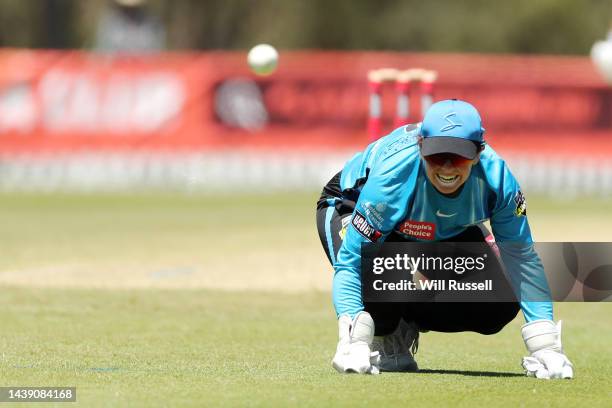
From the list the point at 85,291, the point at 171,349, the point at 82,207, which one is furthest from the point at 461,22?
the point at 171,349

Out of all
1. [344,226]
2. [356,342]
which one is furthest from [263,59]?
[356,342]

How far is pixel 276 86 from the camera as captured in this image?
3409 centimetres

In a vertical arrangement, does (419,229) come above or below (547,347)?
above

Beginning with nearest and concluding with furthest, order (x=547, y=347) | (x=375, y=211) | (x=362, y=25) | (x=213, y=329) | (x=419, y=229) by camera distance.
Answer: (x=375, y=211), (x=547, y=347), (x=419, y=229), (x=213, y=329), (x=362, y=25)

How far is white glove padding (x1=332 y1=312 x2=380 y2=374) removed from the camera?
7844 millimetres

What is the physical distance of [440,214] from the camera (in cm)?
798

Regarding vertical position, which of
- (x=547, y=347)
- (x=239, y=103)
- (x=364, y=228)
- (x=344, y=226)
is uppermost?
(x=239, y=103)

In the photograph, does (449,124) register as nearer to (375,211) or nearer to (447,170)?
(447,170)

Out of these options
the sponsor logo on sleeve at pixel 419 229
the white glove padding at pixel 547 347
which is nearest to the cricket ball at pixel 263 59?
the sponsor logo on sleeve at pixel 419 229

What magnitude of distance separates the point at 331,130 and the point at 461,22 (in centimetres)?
1976

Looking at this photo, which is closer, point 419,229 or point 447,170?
point 447,170

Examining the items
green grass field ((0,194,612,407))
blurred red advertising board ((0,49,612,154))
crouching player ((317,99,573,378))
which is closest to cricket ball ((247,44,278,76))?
green grass field ((0,194,612,407))

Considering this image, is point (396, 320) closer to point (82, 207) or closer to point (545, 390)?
point (545, 390)

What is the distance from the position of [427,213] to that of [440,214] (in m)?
0.08
